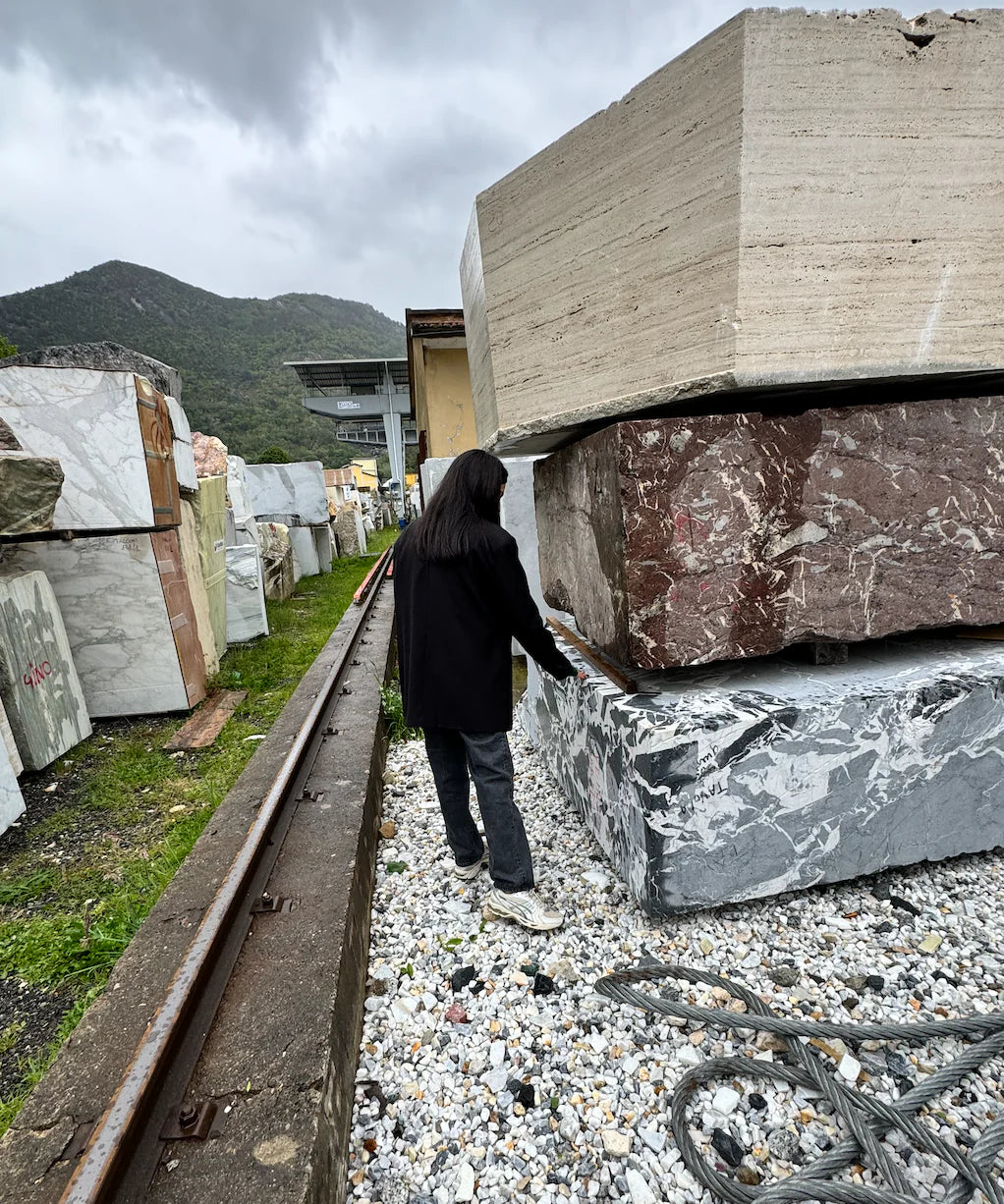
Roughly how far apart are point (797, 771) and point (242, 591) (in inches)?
284

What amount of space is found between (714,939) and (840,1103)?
640 millimetres

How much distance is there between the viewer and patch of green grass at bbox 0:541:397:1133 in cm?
233

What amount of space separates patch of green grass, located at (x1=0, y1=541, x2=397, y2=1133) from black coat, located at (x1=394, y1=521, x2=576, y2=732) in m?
1.59

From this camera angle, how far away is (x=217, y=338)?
76.4 m

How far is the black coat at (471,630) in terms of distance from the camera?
2.12 metres

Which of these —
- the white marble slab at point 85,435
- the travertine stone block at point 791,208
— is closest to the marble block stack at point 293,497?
the white marble slab at point 85,435

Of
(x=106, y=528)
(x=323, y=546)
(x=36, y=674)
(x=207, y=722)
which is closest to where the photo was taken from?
(x=36, y=674)

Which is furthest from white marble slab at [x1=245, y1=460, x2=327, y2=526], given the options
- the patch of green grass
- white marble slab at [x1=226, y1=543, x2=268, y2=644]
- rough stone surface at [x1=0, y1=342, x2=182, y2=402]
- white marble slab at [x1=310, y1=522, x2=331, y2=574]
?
the patch of green grass

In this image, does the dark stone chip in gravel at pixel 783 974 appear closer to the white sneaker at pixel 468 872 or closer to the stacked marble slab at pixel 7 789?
the white sneaker at pixel 468 872

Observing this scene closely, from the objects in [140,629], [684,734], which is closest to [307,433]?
[140,629]

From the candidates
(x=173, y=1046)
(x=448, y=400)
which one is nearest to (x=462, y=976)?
(x=173, y=1046)

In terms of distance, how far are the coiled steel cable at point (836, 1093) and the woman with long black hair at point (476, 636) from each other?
570 mm

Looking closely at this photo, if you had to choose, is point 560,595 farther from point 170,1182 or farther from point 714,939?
point 170,1182

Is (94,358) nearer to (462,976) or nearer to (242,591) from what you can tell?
(242,591)
